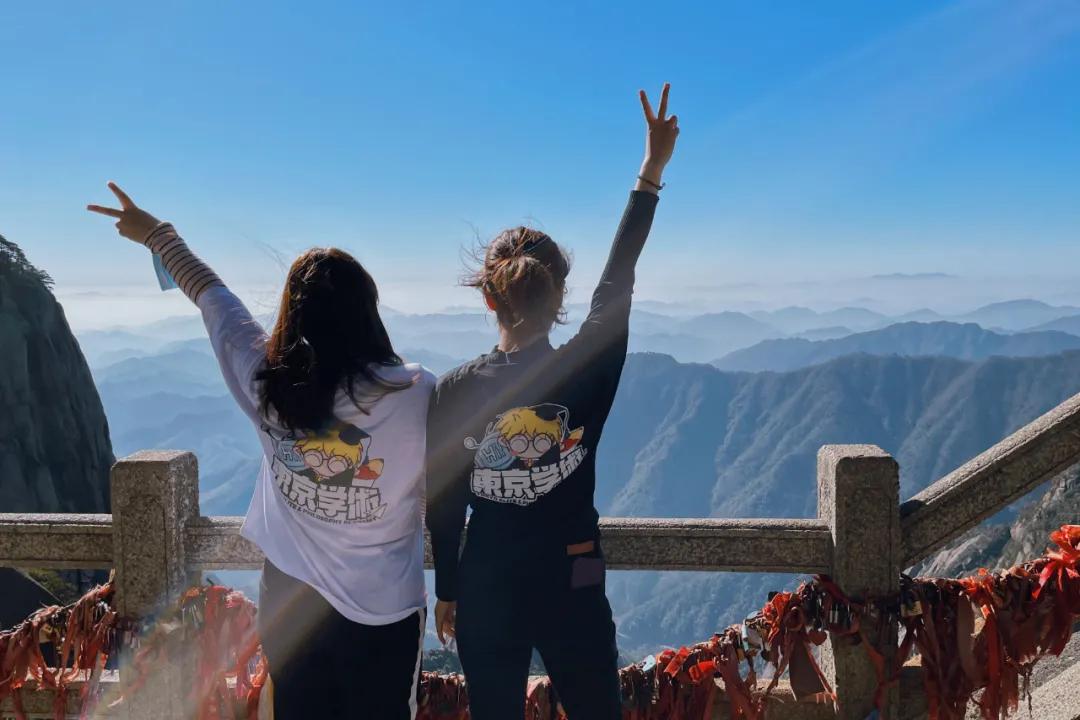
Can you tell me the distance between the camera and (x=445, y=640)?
334 cm

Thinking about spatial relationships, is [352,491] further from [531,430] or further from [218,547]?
[218,547]

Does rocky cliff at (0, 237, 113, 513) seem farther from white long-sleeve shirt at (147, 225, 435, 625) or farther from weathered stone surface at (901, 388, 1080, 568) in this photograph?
weathered stone surface at (901, 388, 1080, 568)

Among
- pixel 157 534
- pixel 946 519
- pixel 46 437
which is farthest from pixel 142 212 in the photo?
pixel 46 437

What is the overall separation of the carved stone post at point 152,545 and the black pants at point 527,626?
176cm

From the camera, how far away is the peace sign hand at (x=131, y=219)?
3.06 m

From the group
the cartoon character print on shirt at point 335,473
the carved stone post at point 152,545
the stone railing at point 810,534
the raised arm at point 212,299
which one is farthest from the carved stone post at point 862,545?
the carved stone post at point 152,545

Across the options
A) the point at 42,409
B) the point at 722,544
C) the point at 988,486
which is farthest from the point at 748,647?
the point at 42,409

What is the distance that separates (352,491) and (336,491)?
0.16 ft

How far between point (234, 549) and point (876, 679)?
2.94 m

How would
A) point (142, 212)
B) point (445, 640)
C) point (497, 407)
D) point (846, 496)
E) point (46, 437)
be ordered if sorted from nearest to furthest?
point (497, 407) < point (142, 212) < point (445, 640) < point (846, 496) < point (46, 437)

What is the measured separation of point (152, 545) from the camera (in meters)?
3.81

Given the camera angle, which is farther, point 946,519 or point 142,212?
point 946,519

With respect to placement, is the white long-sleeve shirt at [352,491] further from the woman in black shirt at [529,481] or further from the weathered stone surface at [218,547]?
the weathered stone surface at [218,547]

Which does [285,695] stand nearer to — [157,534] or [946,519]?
[157,534]
